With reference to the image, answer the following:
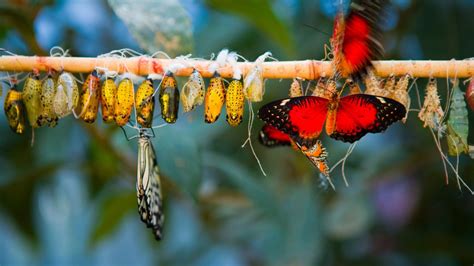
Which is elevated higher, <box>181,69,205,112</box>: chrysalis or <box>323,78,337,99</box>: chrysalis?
<box>181,69,205,112</box>: chrysalis

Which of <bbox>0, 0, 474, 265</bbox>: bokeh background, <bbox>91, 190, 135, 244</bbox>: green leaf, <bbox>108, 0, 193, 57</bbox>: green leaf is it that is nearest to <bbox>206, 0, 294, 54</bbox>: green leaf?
<bbox>0, 0, 474, 265</bbox>: bokeh background

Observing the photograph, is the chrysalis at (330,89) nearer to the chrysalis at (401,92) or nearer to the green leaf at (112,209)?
the chrysalis at (401,92)

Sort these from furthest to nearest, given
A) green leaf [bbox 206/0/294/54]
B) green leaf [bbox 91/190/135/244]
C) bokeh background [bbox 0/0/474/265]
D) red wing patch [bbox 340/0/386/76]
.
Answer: green leaf [bbox 91/190/135/244], bokeh background [bbox 0/0/474/265], green leaf [bbox 206/0/294/54], red wing patch [bbox 340/0/386/76]

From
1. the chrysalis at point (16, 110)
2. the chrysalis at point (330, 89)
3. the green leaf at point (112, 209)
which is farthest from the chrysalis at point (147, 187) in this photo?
the green leaf at point (112, 209)

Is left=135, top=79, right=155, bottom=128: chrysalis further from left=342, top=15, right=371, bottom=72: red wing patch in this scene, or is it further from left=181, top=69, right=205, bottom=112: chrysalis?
left=342, top=15, right=371, bottom=72: red wing patch

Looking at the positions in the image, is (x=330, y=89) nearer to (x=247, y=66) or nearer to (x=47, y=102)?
(x=247, y=66)

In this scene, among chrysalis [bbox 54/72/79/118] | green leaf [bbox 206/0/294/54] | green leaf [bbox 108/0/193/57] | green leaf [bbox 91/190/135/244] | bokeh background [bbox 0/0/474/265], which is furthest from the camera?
green leaf [bbox 91/190/135/244]

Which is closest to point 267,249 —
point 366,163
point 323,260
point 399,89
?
point 323,260
